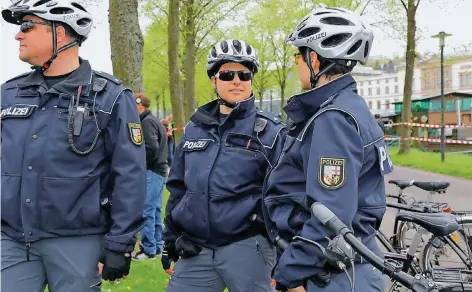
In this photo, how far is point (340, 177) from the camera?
7.90ft

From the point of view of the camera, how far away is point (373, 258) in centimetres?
196

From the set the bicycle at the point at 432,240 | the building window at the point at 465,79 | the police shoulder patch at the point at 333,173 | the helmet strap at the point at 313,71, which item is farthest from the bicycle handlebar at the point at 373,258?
the building window at the point at 465,79

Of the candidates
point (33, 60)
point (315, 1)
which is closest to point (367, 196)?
→ point (33, 60)

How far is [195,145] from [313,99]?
3.46ft

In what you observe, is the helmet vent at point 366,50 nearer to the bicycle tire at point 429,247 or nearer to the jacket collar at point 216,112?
the jacket collar at point 216,112

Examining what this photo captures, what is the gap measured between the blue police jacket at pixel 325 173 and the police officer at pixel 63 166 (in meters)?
0.86

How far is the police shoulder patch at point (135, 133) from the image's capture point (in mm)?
3199

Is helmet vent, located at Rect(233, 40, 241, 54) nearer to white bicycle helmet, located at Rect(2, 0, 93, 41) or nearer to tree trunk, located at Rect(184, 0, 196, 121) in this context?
white bicycle helmet, located at Rect(2, 0, 93, 41)

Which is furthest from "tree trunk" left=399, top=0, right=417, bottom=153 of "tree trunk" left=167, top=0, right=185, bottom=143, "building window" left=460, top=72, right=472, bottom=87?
"building window" left=460, top=72, right=472, bottom=87

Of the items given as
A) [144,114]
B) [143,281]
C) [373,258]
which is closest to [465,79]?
[144,114]

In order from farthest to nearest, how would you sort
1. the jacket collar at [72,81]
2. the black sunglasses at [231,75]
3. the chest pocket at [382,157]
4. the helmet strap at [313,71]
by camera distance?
the black sunglasses at [231,75] → the jacket collar at [72,81] → the helmet strap at [313,71] → the chest pocket at [382,157]

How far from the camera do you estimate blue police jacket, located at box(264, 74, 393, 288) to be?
2.42 m

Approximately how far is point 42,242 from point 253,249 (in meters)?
1.18

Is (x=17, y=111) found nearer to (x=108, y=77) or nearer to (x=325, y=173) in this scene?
(x=108, y=77)
